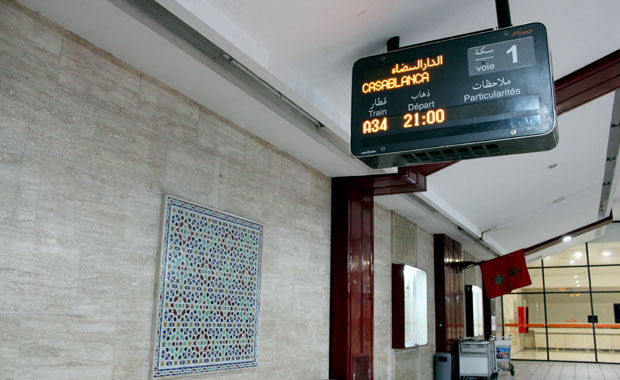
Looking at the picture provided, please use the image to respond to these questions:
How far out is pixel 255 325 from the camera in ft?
15.6

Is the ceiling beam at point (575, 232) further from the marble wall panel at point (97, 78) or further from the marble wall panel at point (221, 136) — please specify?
the marble wall panel at point (97, 78)

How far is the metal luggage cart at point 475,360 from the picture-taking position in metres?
10.7

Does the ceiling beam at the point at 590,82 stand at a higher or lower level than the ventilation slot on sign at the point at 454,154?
higher

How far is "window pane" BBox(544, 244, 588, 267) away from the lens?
1942cm

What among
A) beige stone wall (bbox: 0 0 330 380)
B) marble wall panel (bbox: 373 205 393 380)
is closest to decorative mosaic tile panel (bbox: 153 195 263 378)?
beige stone wall (bbox: 0 0 330 380)

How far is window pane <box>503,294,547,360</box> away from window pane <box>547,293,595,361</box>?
14.3 inches

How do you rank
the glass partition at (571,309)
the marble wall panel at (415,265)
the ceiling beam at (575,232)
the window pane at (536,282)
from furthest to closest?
the window pane at (536,282) → the glass partition at (571,309) → the ceiling beam at (575,232) → the marble wall panel at (415,265)

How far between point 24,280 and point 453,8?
323 cm

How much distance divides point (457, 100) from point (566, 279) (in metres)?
19.0

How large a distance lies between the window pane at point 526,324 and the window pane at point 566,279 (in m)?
0.62

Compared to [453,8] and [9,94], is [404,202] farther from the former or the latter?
[9,94]

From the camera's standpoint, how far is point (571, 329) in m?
19.0

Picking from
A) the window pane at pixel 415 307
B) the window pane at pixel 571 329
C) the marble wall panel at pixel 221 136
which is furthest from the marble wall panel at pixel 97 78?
the window pane at pixel 571 329

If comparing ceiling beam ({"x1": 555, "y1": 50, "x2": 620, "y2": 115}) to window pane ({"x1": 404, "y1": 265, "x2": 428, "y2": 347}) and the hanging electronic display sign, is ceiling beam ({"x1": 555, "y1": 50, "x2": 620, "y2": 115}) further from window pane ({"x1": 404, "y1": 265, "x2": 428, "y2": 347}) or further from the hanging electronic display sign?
window pane ({"x1": 404, "y1": 265, "x2": 428, "y2": 347})
